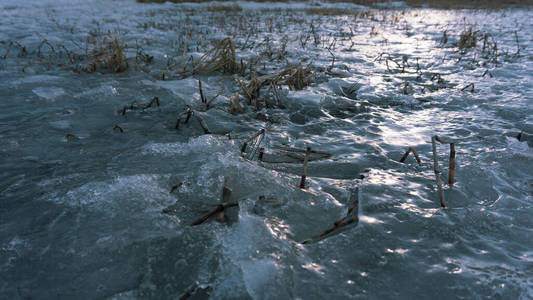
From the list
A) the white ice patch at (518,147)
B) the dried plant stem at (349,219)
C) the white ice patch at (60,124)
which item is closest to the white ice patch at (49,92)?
the white ice patch at (60,124)

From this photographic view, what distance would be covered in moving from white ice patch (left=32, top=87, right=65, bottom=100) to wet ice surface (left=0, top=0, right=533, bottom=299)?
28 mm

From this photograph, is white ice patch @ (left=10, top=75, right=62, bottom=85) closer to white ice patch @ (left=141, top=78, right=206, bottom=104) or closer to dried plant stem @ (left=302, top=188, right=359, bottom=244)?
white ice patch @ (left=141, top=78, right=206, bottom=104)

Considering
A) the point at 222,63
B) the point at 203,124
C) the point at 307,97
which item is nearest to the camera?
the point at 203,124

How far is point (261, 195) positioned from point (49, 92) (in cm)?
310

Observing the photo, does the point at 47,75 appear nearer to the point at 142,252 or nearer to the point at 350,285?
the point at 142,252

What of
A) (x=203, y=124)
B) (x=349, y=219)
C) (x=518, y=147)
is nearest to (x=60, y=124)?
(x=203, y=124)

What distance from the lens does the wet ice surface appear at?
1.38 metres

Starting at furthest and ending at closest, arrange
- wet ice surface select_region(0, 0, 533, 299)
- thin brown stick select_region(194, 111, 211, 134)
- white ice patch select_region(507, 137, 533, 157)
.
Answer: thin brown stick select_region(194, 111, 211, 134)
white ice patch select_region(507, 137, 533, 157)
wet ice surface select_region(0, 0, 533, 299)

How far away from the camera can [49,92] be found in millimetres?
3541

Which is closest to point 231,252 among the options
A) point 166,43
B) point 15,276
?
point 15,276

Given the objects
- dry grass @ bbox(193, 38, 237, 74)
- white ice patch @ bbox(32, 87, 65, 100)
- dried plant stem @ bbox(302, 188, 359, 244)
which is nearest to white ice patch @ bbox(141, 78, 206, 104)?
dry grass @ bbox(193, 38, 237, 74)

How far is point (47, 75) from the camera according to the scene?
4262mm

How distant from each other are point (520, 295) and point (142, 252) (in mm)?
1684

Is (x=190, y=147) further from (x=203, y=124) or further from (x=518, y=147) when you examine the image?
(x=518, y=147)
